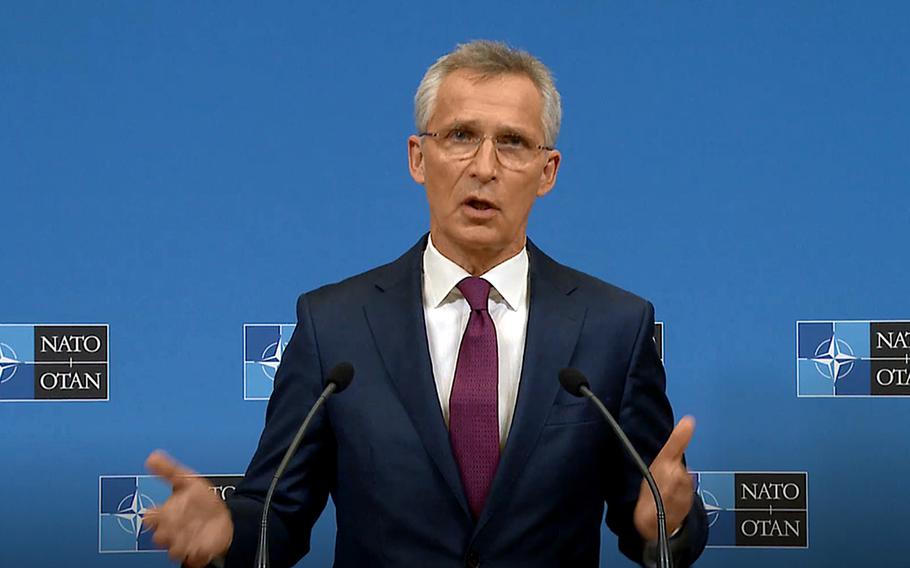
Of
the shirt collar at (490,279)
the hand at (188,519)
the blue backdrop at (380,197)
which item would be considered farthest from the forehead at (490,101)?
the blue backdrop at (380,197)

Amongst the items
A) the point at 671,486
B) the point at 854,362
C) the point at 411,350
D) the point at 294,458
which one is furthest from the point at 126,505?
the point at 854,362

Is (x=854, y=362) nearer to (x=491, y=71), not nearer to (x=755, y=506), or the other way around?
(x=755, y=506)

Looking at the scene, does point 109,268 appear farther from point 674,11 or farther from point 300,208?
point 674,11

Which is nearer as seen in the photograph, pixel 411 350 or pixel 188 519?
pixel 188 519

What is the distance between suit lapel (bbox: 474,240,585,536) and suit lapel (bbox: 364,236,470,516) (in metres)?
0.07

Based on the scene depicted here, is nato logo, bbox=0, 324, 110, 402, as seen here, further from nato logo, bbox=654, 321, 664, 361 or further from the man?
nato logo, bbox=654, 321, 664, 361

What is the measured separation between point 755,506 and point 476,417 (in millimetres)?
1179

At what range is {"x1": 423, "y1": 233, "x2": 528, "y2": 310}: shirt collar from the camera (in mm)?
1926

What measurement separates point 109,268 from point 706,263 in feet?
4.64

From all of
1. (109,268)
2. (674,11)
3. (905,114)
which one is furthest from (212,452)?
(905,114)

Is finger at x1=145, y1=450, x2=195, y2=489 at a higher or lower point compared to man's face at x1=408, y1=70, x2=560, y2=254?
lower

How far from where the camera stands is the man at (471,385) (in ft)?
5.85

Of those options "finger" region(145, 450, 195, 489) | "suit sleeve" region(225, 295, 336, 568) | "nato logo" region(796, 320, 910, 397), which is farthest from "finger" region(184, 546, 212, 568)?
"nato logo" region(796, 320, 910, 397)

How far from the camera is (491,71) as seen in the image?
1891mm
